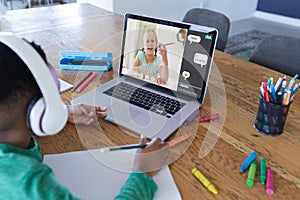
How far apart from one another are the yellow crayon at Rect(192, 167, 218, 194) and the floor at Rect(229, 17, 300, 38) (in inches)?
136

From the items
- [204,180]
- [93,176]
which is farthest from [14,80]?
[204,180]

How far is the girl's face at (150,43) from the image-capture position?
95 centimetres

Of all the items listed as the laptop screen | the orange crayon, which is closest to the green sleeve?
the orange crayon

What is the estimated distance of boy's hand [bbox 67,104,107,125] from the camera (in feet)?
2.81

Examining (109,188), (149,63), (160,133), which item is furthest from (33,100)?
(149,63)

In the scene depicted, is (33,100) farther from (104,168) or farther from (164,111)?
(164,111)

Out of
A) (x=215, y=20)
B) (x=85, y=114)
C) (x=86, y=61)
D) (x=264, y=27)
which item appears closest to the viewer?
(x=85, y=114)

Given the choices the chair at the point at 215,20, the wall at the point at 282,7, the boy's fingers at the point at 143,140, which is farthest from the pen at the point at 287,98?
the wall at the point at 282,7

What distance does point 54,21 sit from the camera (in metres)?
1.78

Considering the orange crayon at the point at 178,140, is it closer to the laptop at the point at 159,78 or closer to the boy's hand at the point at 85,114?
the laptop at the point at 159,78

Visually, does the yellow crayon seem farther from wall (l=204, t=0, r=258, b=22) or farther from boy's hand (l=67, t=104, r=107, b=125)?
wall (l=204, t=0, r=258, b=22)

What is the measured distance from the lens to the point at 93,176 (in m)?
0.68

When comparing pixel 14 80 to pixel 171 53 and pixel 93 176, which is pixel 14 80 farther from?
pixel 171 53

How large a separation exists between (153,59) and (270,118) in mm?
403
